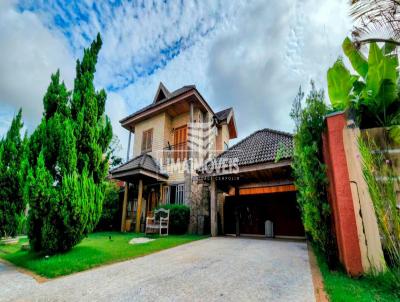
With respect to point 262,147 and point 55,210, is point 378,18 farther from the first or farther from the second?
point 55,210

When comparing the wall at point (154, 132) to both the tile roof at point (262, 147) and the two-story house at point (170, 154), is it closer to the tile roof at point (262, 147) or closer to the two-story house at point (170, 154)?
the two-story house at point (170, 154)

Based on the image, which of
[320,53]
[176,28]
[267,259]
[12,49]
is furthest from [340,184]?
[12,49]

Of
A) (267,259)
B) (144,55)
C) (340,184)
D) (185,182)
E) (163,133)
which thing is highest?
(144,55)

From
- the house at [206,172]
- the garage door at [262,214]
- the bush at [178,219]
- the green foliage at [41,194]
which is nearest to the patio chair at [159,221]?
the bush at [178,219]

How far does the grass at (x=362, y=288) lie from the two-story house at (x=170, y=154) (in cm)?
724

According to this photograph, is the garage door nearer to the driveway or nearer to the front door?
the front door

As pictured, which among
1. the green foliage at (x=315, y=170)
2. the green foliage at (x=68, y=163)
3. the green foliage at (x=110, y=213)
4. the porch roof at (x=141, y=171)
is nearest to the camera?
the green foliage at (x=315, y=170)

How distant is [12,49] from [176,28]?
6.77 meters

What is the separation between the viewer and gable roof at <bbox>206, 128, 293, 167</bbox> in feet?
25.6

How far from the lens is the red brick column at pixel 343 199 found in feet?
9.90

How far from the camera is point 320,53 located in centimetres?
448

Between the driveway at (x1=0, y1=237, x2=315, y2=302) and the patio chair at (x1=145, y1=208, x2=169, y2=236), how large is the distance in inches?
190

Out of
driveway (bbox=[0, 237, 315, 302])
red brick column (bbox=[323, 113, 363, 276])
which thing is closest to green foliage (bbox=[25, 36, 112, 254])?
driveway (bbox=[0, 237, 315, 302])

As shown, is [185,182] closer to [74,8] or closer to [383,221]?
[74,8]
